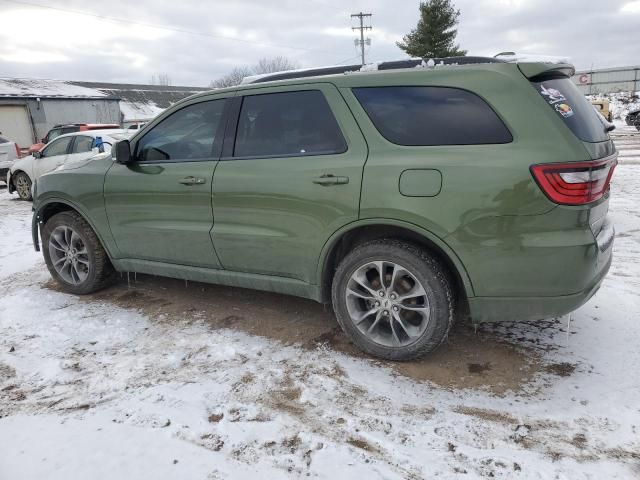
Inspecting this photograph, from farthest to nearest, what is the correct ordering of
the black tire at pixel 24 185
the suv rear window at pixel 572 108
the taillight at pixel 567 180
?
the black tire at pixel 24 185, the suv rear window at pixel 572 108, the taillight at pixel 567 180

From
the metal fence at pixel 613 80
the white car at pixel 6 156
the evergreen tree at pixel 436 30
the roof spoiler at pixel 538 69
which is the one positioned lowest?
the white car at pixel 6 156

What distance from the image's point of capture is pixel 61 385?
9.96 feet

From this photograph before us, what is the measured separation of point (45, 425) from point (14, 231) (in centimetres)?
620

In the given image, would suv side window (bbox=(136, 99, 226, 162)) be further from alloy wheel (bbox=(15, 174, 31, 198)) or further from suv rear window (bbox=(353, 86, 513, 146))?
alloy wheel (bbox=(15, 174, 31, 198))

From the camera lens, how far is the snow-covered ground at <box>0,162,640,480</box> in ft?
7.49

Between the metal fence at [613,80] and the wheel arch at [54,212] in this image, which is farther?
the metal fence at [613,80]

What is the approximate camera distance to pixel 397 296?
121 inches

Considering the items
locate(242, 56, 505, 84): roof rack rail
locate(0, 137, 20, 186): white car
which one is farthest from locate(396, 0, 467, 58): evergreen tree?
locate(242, 56, 505, 84): roof rack rail

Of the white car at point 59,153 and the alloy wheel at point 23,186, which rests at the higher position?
the white car at point 59,153

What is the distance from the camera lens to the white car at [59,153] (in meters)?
10.2

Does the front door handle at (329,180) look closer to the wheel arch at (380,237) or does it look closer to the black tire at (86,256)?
the wheel arch at (380,237)

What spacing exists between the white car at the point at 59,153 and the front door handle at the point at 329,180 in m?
7.92

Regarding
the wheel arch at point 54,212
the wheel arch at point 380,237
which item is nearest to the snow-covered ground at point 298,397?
the wheel arch at point 380,237

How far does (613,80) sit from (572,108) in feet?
146
